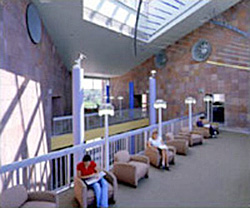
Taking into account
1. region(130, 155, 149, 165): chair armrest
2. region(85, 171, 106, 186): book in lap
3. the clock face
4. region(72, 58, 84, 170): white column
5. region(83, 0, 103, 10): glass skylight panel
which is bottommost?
region(130, 155, 149, 165): chair armrest

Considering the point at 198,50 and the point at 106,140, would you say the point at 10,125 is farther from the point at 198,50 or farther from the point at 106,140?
the point at 198,50

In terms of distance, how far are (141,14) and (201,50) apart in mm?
4324

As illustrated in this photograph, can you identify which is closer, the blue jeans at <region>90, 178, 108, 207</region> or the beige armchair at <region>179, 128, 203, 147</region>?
the blue jeans at <region>90, 178, 108, 207</region>

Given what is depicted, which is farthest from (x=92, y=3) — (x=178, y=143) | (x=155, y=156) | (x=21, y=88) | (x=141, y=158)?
(x=141, y=158)

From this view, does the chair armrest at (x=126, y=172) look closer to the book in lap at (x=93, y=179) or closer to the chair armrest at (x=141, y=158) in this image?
the chair armrest at (x=141, y=158)

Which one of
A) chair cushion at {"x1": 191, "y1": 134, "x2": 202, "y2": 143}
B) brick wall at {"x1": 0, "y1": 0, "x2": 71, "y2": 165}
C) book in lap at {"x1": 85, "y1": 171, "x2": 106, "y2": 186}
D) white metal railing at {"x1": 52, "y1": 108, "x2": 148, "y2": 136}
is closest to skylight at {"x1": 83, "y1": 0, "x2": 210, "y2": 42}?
brick wall at {"x1": 0, "y1": 0, "x2": 71, "y2": 165}

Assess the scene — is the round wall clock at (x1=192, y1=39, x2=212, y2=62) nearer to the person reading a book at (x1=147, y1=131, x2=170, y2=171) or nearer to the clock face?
the clock face

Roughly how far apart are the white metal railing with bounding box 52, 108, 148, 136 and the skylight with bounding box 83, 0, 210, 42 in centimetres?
389

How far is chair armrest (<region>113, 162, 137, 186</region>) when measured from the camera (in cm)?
382

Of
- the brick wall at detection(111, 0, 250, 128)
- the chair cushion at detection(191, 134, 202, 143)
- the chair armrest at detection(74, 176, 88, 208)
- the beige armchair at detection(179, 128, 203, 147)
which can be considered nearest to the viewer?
the chair armrest at detection(74, 176, 88, 208)

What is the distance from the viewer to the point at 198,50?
1252 cm

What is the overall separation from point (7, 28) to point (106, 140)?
3.71 meters

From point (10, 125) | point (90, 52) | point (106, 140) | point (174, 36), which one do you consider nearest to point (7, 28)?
point (10, 125)

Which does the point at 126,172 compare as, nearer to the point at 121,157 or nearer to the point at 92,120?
the point at 121,157
